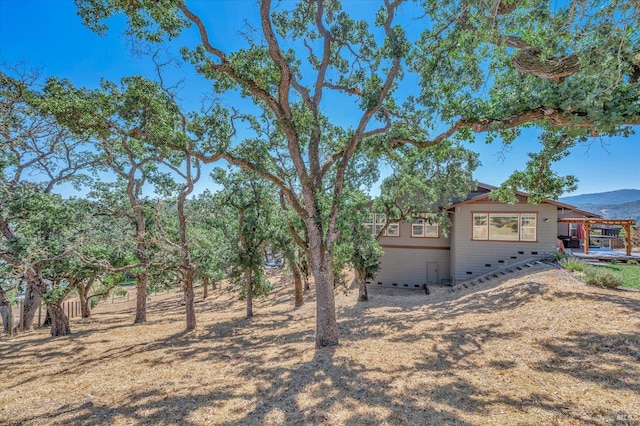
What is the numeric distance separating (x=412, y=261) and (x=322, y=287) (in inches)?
426

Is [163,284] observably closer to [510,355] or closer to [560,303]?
[510,355]

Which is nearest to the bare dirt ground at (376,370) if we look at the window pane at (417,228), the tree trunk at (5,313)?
the tree trunk at (5,313)

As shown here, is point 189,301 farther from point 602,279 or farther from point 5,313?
point 602,279

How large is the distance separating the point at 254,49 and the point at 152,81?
108 inches

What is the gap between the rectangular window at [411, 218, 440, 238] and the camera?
1584 centimetres

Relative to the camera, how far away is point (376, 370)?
5215 mm

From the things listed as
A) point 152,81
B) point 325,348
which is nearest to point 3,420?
point 325,348

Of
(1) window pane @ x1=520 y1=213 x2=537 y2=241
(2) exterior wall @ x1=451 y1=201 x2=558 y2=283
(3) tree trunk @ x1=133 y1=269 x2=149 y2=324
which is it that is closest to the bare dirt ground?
(3) tree trunk @ x1=133 y1=269 x2=149 y2=324

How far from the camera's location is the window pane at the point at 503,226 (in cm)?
1364

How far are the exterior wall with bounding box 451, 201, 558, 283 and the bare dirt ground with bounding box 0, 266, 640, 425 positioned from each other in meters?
4.20

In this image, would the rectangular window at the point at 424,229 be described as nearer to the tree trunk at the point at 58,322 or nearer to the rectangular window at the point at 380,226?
the rectangular window at the point at 380,226

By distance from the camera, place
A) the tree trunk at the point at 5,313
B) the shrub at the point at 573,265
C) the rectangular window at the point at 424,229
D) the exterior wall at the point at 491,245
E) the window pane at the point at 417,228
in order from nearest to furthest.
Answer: the shrub at the point at 573,265
the tree trunk at the point at 5,313
the exterior wall at the point at 491,245
the rectangular window at the point at 424,229
the window pane at the point at 417,228

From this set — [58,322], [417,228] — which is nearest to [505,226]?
[417,228]

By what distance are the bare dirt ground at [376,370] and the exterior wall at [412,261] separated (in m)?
5.85
